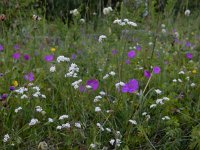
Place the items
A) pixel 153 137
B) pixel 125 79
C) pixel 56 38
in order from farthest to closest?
pixel 56 38, pixel 125 79, pixel 153 137

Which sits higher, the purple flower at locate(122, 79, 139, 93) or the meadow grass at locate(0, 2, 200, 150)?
the purple flower at locate(122, 79, 139, 93)

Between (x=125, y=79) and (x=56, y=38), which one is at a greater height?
(x=125, y=79)

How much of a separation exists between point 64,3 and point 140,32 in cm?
371

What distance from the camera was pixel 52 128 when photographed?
1.89 meters

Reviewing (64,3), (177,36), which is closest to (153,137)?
(177,36)

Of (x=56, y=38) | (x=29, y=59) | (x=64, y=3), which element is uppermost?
(x=29, y=59)

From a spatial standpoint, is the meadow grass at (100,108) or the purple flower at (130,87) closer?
the meadow grass at (100,108)

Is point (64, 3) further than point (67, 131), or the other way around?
point (64, 3)

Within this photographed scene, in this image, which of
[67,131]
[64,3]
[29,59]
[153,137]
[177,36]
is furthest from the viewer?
[64,3]

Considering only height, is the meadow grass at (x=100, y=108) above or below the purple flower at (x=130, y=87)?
below

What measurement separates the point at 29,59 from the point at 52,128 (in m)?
0.97

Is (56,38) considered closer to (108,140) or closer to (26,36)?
(26,36)

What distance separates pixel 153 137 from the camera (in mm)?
1809

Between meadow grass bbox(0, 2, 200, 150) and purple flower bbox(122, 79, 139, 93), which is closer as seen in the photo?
meadow grass bbox(0, 2, 200, 150)
